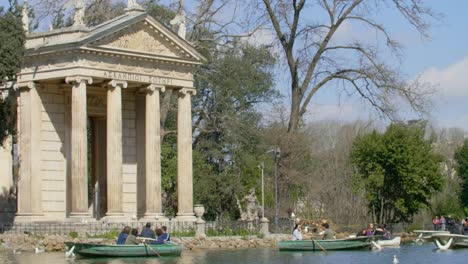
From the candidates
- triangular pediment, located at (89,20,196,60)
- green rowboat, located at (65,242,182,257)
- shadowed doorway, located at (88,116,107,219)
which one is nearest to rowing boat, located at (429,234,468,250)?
green rowboat, located at (65,242,182,257)

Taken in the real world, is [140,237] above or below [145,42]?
below

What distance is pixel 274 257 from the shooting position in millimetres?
43438

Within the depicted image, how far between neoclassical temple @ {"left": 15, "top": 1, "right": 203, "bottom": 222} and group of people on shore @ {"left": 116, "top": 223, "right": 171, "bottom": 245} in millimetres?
6900

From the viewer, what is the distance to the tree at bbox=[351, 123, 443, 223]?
74625mm

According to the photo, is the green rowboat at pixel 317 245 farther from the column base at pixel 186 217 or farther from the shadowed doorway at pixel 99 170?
the shadowed doorway at pixel 99 170

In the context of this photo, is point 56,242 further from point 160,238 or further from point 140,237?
point 160,238

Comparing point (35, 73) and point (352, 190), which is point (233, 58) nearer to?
point (352, 190)

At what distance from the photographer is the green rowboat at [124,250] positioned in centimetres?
4088

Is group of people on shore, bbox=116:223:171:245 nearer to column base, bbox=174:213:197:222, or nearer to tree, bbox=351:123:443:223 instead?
column base, bbox=174:213:197:222

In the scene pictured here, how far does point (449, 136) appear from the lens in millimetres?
141625

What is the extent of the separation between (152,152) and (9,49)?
981 centimetres

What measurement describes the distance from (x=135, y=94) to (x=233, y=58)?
16329 millimetres

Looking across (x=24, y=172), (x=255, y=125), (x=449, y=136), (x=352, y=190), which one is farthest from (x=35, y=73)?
(x=449, y=136)

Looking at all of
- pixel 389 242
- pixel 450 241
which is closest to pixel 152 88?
pixel 389 242
